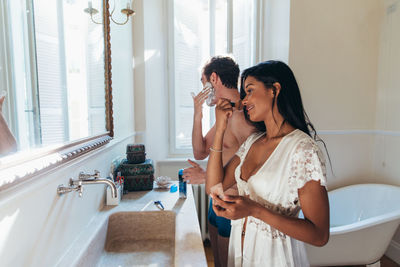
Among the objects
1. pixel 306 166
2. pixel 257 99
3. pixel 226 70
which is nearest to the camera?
pixel 306 166

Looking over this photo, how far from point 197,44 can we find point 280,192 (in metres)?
2.16

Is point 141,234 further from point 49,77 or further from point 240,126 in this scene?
point 49,77

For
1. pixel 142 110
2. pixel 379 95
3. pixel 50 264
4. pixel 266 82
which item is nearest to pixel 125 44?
pixel 142 110

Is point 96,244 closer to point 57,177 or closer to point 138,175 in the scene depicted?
point 57,177

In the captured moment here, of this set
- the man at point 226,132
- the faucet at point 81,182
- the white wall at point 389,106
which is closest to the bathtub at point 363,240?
the white wall at point 389,106

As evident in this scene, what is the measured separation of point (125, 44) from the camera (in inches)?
76.3

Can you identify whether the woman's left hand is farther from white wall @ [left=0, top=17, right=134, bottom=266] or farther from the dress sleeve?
white wall @ [left=0, top=17, right=134, bottom=266]

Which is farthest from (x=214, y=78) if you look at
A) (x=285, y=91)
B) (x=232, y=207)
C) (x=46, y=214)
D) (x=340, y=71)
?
(x=340, y=71)

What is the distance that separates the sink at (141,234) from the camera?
111 centimetres

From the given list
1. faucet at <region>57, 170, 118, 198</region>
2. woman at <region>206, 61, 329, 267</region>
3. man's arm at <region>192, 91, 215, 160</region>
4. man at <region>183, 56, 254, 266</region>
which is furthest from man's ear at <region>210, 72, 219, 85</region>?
faucet at <region>57, 170, 118, 198</region>

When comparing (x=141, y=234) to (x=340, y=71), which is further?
(x=340, y=71)

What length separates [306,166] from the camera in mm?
792

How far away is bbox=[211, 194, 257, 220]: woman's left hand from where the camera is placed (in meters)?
0.74

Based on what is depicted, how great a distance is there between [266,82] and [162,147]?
1.81 metres
